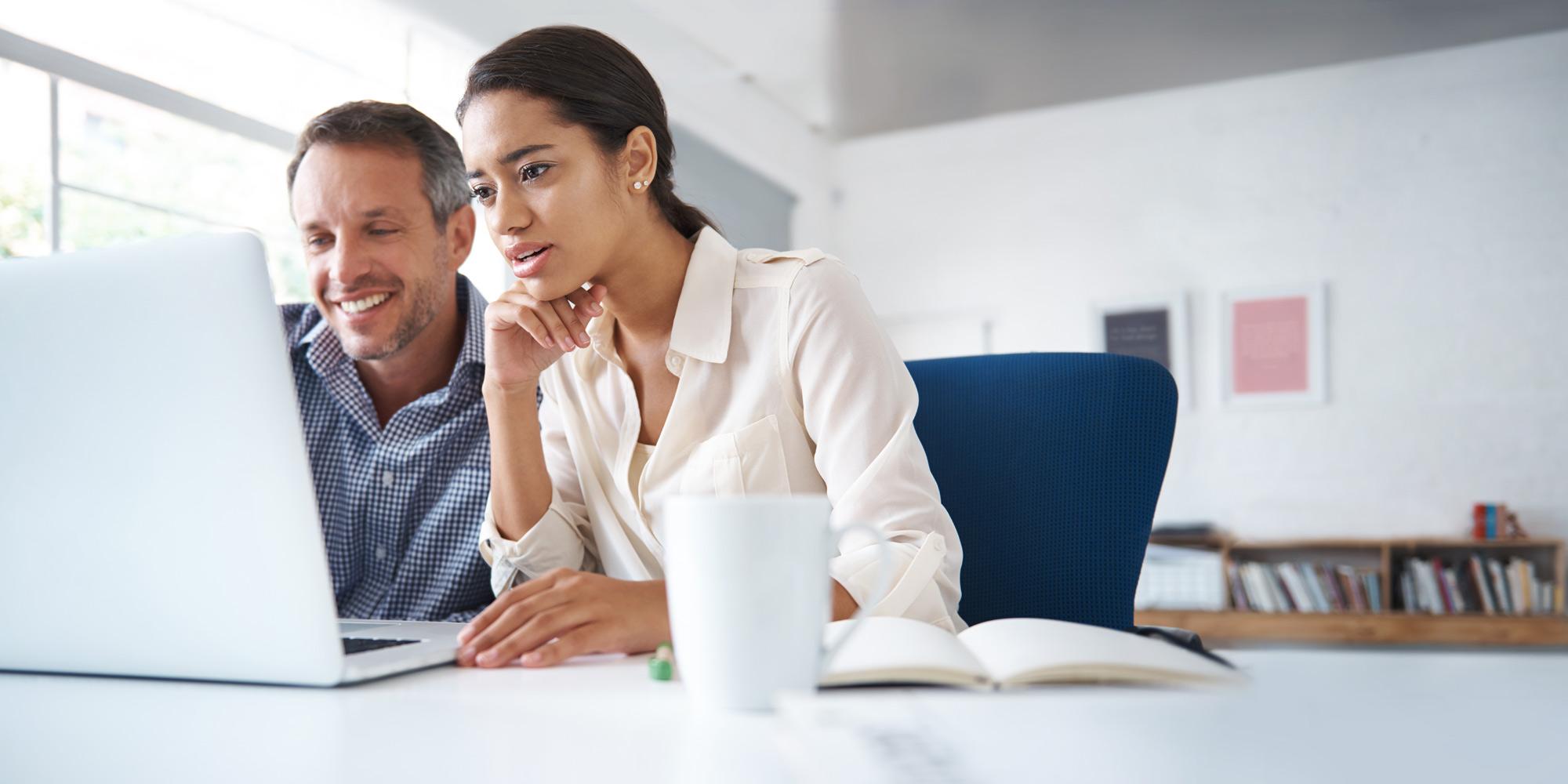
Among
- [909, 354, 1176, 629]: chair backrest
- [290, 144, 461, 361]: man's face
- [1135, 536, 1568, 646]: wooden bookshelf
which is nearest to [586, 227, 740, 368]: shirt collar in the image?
[909, 354, 1176, 629]: chair backrest

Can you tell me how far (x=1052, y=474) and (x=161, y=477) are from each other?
91 centimetres

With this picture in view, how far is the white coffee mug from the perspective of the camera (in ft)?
1.61

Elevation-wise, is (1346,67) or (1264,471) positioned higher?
(1346,67)

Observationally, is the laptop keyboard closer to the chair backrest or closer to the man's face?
the chair backrest

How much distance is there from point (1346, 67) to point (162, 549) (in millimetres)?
5655

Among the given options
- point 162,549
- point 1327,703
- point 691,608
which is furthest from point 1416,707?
point 162,549

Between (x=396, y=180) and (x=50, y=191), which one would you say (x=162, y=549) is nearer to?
(x=396, y=180)

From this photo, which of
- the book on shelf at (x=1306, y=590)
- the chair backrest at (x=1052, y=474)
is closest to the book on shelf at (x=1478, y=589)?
the book on shelf at (x=1306, y=590)

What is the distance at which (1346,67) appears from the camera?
515cm

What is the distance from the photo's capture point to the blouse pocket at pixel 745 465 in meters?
1.18

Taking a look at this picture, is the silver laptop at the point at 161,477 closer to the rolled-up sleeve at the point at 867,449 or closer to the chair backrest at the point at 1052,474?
the rolled-up sleeve at the point at 867,449

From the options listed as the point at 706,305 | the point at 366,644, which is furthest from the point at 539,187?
the point at 366,644

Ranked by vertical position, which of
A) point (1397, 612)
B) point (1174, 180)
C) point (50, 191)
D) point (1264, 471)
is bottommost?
point (1397, 612)

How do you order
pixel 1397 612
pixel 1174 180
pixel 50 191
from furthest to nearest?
pixel 1174 180 < pixel 1397 612 < pixel 50 191
